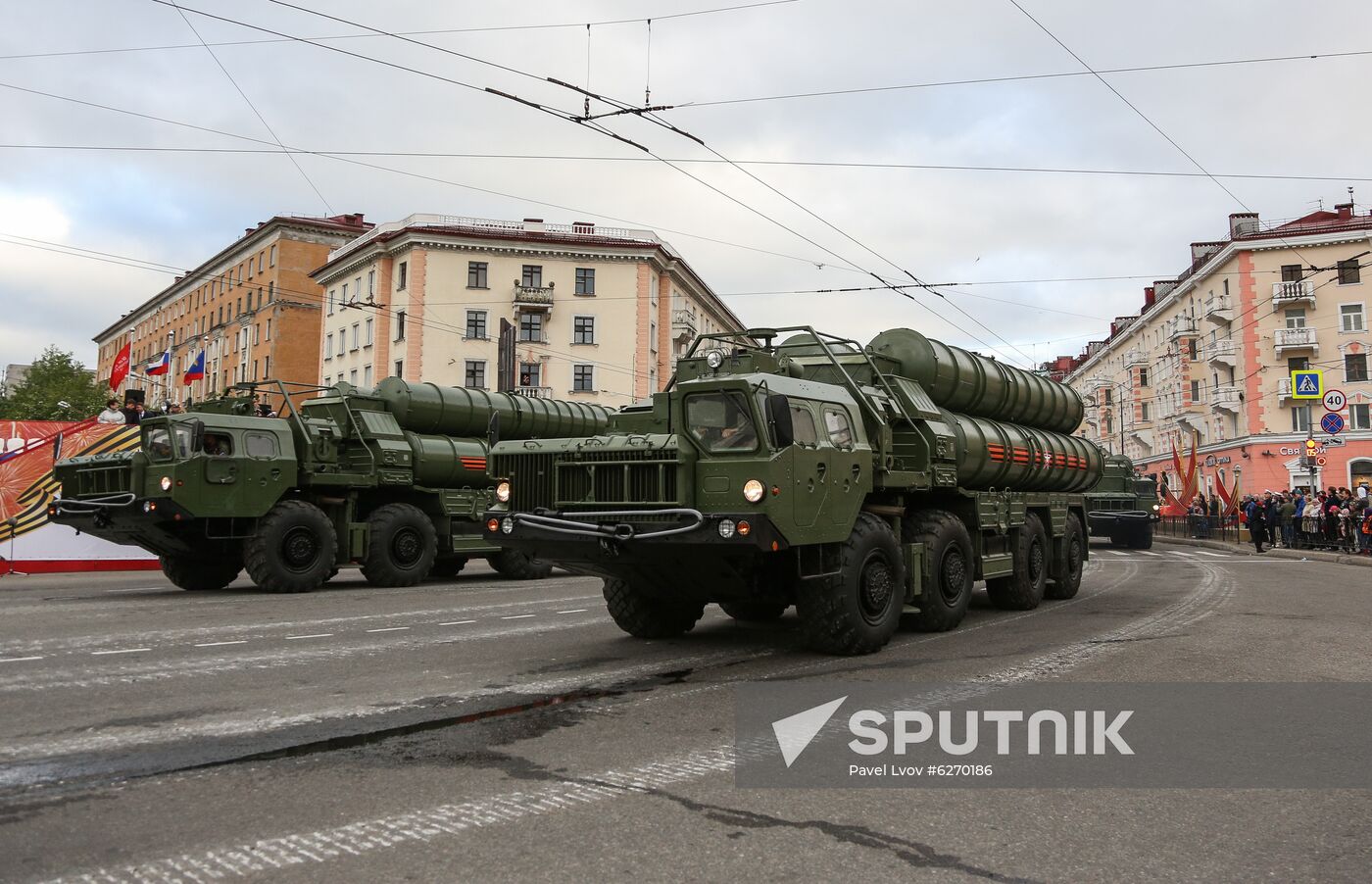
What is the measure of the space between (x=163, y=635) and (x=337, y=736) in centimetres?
514

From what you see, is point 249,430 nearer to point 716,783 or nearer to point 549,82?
point 549,82

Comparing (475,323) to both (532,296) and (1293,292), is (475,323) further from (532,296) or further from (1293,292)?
(1293,292)

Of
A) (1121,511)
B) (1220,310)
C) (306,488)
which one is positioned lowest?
(1121,511)

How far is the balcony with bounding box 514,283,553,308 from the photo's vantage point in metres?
53.9

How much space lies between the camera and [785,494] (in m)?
7.47

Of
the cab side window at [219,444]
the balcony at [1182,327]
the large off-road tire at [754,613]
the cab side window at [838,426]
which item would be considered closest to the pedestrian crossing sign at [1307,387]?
the large off-road tire at [754,613]

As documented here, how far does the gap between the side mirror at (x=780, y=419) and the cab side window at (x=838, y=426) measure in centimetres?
88

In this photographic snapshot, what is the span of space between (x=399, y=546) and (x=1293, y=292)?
51.7 metres

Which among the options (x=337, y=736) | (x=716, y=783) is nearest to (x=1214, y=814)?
(x=716, y=783)

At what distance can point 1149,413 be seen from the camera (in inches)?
2943

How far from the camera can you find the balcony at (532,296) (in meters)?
53.9

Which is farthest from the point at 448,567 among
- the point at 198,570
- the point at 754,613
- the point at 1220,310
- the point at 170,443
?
the point at 1220,310

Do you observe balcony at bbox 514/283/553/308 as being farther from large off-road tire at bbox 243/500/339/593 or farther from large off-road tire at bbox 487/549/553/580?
large off-road tire at bbox 243/500/339/593

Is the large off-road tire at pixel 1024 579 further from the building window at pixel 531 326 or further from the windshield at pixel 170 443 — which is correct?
the building window at pixel 531 326
